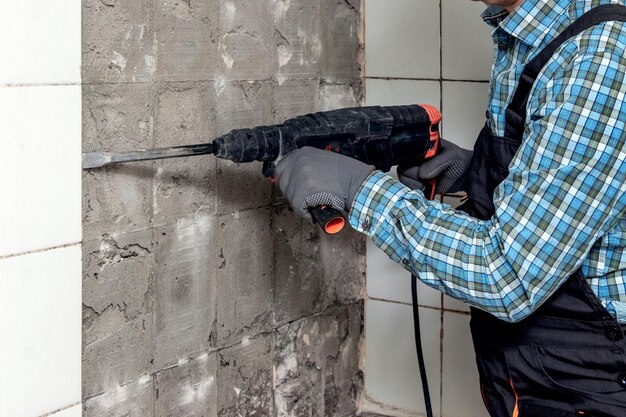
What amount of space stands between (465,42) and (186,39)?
0.77 metres

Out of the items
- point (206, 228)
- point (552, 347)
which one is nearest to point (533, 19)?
point (552, 347)

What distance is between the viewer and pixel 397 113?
162 centimetres

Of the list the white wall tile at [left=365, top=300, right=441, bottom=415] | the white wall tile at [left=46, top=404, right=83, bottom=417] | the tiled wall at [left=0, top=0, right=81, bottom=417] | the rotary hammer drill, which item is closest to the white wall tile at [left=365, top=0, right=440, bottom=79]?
the rotary hammer drill

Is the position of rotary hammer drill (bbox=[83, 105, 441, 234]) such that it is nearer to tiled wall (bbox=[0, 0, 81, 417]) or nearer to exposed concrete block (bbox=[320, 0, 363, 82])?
tiled wall (bbox=[0, 0, 81, 417])

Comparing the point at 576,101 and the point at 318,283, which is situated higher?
the point at 576,101

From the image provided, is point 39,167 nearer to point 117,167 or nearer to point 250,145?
point 117,167

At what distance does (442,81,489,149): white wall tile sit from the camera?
211cm

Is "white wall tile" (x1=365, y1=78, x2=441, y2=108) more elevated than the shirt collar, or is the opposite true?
the shirt collar

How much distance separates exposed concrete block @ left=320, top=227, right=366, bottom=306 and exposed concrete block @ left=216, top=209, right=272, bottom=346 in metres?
0.25

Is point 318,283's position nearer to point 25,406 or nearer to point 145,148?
point 145,148

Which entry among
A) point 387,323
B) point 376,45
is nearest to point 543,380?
point 387,323

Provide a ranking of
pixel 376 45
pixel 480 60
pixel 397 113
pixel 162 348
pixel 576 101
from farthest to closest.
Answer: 1. pixel 376 45
2. pixel 480 60
3. pixel 162 348
4. pixel 397 113
5. pixel 576 101

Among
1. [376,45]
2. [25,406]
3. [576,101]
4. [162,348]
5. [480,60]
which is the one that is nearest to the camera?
[576,101]

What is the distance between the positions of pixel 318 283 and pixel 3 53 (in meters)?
1.10
